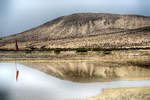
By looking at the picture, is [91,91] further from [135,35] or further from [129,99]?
[135,35]

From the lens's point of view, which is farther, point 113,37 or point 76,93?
point 113,37

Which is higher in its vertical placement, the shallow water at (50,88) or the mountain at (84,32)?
the shallow water at (50,88)

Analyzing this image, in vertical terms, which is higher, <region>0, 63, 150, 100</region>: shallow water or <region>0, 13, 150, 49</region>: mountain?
<region>0, 63, 150, 100</region>: shallow water

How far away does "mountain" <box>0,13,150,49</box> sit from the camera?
3036 inches

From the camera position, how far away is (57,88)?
15.7 meters

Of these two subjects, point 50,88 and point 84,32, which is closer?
point 50,88

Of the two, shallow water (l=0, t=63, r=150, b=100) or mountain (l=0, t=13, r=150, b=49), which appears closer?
shallow water (l=0, t=63, r=150, b=100)

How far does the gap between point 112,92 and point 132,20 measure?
339 ft

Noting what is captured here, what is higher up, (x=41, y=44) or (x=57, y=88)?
(x=57, y=88)

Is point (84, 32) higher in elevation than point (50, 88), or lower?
lower

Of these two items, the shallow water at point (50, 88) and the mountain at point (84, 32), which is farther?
the mountain at point (84, 32)

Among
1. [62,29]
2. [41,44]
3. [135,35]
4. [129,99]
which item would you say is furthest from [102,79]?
[62,29]

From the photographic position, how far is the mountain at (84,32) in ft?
253

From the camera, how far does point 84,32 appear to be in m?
105
